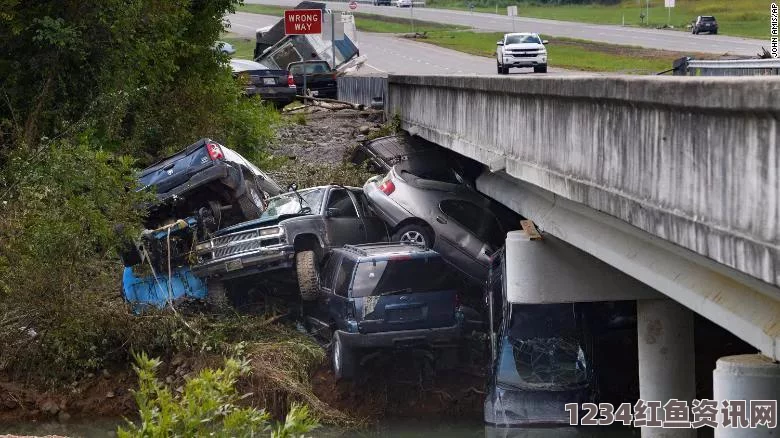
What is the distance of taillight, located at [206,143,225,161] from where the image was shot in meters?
20.0

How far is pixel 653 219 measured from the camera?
836cm

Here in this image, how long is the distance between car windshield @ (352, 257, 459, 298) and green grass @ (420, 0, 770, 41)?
140 ft

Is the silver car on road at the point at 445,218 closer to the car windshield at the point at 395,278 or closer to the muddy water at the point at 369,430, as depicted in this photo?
the car windshield at the point at 395,278

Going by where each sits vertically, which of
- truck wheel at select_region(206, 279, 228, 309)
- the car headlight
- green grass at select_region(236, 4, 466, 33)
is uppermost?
green grass at select_region(236, 4, 466, 33)

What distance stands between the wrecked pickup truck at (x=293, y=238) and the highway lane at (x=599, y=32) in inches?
1130

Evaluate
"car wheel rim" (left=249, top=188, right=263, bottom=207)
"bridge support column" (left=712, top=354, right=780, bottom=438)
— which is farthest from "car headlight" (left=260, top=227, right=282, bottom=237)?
"bridge support column" (left=712, top=354, right=780, bottom=438)

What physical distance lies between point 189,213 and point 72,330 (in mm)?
3486

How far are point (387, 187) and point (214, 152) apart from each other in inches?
A: 118

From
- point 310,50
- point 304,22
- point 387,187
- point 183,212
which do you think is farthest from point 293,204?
point 310,50

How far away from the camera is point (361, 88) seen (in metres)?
34.3

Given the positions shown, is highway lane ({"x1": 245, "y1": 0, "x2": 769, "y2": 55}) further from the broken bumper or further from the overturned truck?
the broken bumper

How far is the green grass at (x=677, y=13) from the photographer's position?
6644 cm

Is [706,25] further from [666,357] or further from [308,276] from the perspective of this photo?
[666,357]

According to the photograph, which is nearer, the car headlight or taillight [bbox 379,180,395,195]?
the car headlight
